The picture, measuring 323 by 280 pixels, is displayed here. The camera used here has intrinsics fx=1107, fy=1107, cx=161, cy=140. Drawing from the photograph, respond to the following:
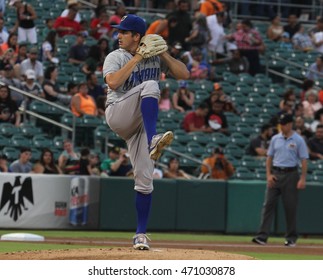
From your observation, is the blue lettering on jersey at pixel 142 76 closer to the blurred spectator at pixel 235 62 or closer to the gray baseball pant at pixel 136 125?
the gray baseball pant at pixel 136 125

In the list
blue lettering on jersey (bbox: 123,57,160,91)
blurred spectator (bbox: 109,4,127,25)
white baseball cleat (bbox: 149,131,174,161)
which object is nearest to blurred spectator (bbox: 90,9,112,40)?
blurred spectator (bbox: 109,4,127,25)

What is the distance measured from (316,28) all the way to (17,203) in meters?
11.4

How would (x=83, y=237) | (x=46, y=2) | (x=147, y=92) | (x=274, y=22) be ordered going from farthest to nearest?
(x=274, y=22) < (x=46, y=2) < (x=83, y=237) < (x=147, y=92)

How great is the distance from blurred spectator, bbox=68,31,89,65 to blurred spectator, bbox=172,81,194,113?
1.95 meters

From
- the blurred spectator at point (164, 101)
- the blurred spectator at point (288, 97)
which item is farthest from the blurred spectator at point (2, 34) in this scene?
the blurred spectator at point (288, 97)

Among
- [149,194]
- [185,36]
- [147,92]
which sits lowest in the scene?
[149,194]

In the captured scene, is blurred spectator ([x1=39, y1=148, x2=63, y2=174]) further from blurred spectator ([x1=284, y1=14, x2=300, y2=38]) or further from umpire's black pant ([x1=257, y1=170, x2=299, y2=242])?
blurred spectator ([x1=284, y1=14, x2=300, y2=38])

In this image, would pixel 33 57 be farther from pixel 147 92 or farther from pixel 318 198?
pixel 147 92

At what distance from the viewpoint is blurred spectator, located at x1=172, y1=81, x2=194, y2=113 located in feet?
71.2

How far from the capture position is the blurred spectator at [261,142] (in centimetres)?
2108

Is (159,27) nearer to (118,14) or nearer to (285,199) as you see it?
(118,14)

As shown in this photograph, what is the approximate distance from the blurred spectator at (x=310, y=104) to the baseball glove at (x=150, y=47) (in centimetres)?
1276

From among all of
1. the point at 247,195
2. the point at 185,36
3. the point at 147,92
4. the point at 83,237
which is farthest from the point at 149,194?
the point at 185,36
